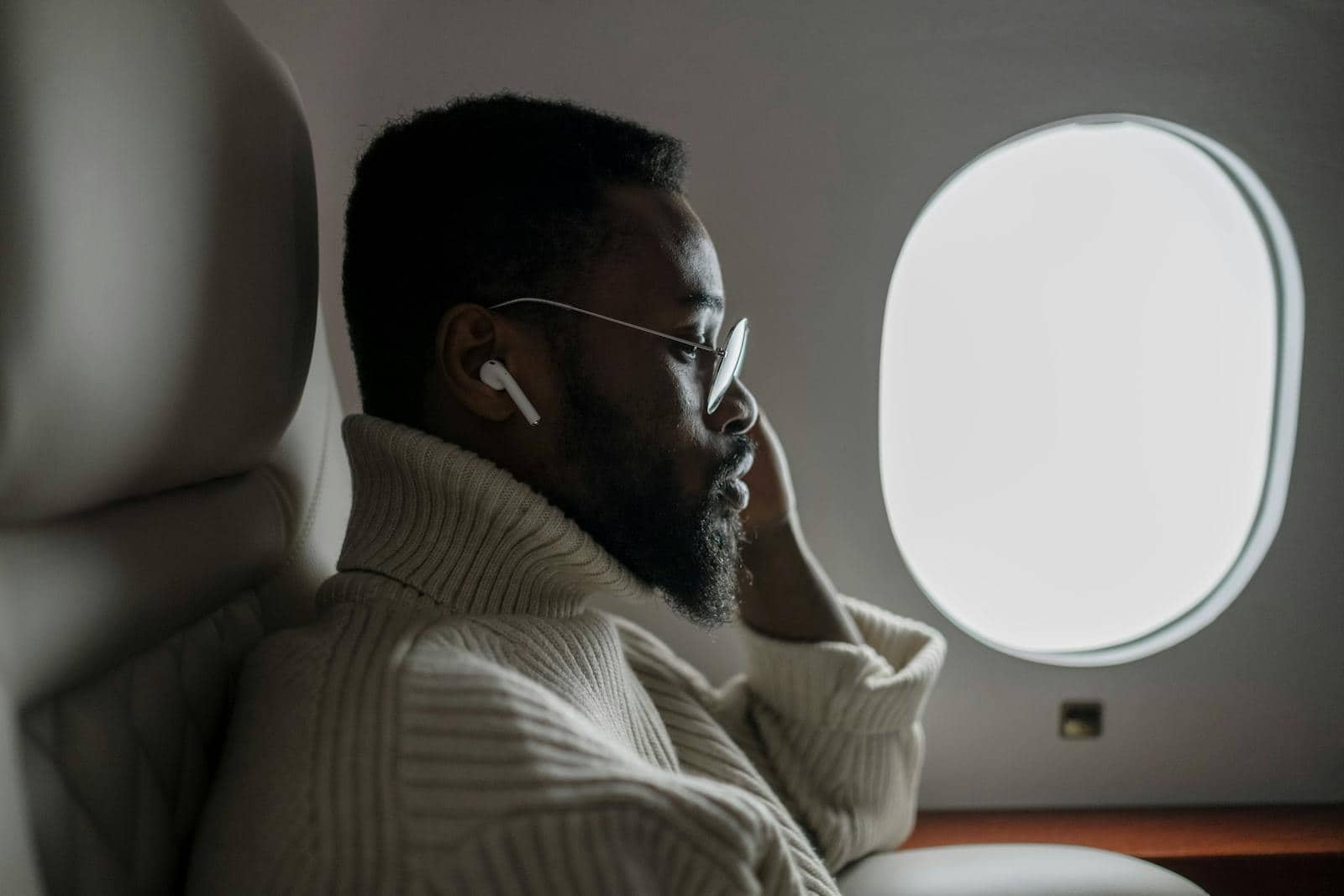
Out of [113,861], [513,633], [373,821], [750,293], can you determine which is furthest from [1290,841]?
[113,861]

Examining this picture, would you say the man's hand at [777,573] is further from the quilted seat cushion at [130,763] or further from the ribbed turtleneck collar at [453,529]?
the quilted seat cushion at [130,763]

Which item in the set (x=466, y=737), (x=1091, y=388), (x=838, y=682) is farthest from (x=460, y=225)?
(x=1091, y=388)

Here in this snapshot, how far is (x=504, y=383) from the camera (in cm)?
87

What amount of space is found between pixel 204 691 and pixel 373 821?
0.85ft

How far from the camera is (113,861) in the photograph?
23.4 inches

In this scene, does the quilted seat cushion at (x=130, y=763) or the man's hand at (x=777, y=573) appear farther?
the man's hand at (x=777, y=573)

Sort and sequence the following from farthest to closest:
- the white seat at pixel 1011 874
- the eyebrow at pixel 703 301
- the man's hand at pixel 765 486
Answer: the man's hand at pixel 765 486
the white seat at pixel 1011 874
the eyebrow at pixel 703 301

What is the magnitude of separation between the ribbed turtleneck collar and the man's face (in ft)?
A: 0.19

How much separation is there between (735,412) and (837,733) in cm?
45

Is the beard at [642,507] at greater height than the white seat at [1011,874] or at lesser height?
greater

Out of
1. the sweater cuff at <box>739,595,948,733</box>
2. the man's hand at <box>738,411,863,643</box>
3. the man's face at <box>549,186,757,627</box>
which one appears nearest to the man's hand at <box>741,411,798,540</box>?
the man's hand at <box>738,411,863,643</box>

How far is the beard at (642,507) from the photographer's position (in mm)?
895

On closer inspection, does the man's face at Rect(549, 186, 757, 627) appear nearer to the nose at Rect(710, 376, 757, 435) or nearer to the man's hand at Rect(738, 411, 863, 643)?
the nose at Rect(710, 376, 757, 435)

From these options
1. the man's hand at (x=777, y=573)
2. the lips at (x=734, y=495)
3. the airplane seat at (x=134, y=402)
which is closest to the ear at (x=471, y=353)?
the airplane seat at (x=134, y=402)
